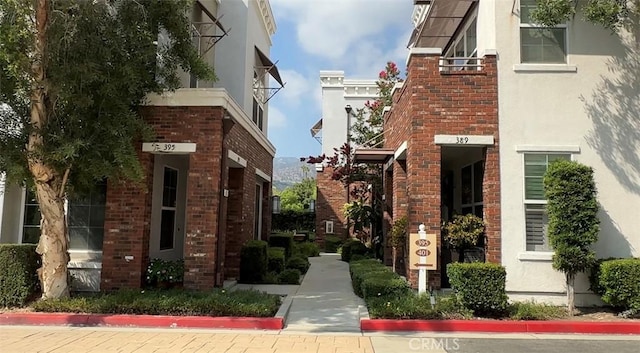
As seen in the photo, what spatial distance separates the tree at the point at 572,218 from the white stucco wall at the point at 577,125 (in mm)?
747

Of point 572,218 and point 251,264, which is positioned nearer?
point 572,218

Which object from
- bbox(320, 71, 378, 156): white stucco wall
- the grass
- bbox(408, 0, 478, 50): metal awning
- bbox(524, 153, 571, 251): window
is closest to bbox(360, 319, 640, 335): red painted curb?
bbox(524, 153, 571, 251): window

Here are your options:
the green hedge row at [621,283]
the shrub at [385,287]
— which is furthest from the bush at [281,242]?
the green hedge row at [621,283]

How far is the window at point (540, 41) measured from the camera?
924cm

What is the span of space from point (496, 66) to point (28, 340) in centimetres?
919

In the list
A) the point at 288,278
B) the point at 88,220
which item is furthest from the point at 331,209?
the point at 88,220

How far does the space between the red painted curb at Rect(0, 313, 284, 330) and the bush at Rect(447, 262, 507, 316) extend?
3039mm

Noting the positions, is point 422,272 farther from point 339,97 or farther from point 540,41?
point 339,97

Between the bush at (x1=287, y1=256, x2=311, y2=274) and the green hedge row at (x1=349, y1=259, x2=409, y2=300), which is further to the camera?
the bush at (x1=287, y1=256, x2=311, y2=274)

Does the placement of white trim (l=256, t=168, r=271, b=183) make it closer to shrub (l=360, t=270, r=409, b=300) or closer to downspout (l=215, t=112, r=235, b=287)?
downspout (l=215, t=112, r=235, b=287)

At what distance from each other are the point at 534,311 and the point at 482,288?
1036mm

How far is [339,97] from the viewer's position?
83.6ft

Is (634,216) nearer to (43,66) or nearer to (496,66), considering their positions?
(496,66)

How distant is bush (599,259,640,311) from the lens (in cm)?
766
